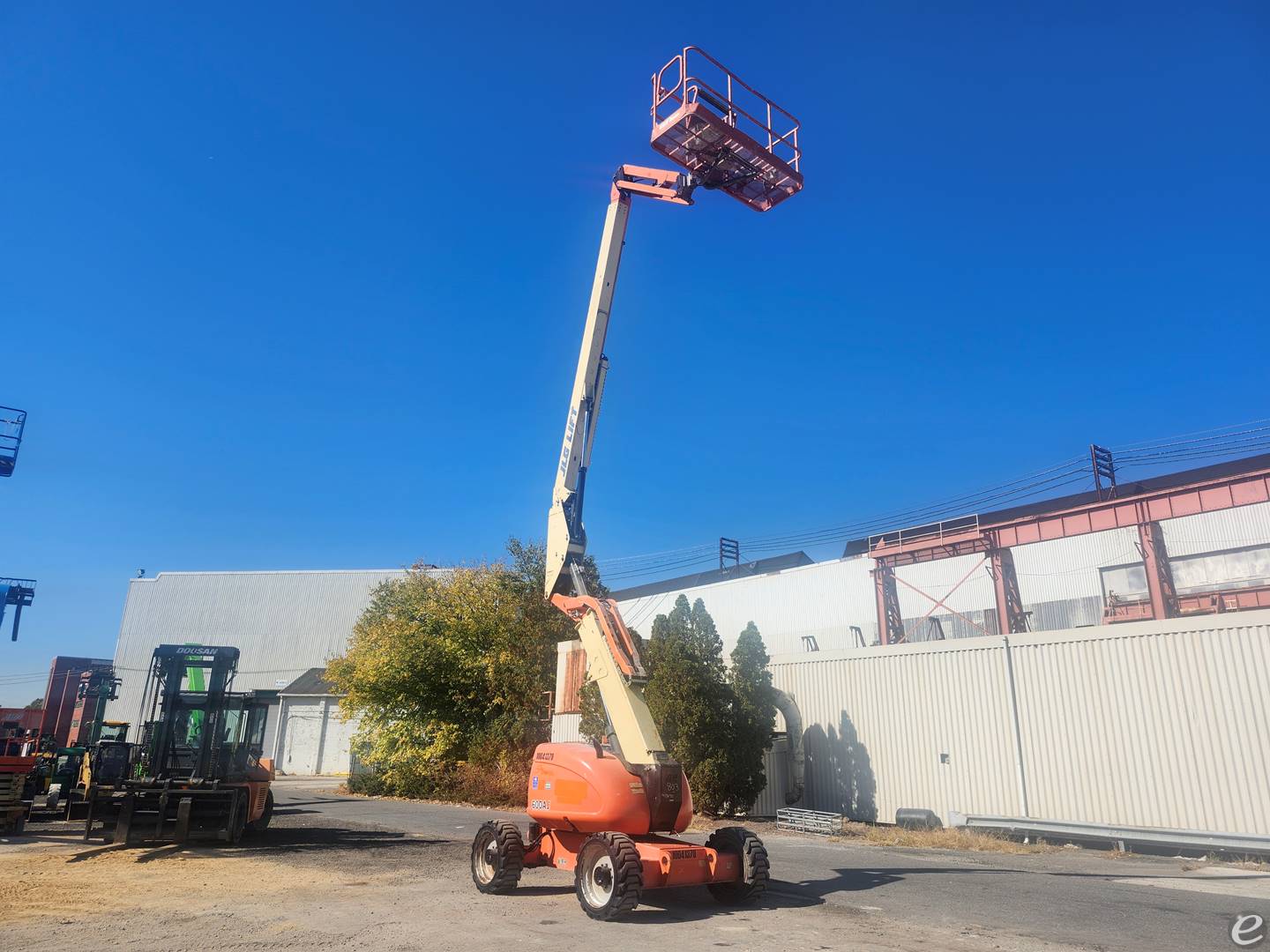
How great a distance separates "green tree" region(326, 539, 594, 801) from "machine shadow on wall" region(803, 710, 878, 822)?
10109 mm

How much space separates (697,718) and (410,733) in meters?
13.5

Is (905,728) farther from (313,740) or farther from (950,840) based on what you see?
(313,740)

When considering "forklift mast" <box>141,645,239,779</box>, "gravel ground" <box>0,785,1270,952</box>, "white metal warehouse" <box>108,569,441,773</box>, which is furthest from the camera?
"white metal warehouse" <box>108,569,441,773</box>

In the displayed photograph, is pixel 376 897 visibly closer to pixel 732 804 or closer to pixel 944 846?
pixel 944 846

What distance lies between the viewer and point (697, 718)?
70.6 feet

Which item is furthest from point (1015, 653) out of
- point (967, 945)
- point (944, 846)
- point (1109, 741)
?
point (967, 945)

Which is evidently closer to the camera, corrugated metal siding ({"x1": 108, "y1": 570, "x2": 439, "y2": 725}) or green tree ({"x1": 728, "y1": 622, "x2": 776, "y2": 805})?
green tree ({"x1": 728, "y1": 622, "x2": 776, "y2": 805})

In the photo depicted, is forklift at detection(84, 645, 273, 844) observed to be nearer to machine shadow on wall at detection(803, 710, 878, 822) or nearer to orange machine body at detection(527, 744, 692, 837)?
orange machine body at detection(527, 744, 692, 837)

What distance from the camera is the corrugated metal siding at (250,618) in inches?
2367

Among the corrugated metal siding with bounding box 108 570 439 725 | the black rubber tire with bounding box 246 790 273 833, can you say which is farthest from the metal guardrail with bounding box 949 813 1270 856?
the corrugated metal siding with bounding box 108 570 439 725

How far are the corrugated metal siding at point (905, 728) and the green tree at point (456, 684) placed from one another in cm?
971

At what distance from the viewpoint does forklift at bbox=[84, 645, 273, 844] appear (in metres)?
14.7

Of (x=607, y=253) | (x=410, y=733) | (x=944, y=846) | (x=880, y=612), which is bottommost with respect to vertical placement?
(x=944, y=846)

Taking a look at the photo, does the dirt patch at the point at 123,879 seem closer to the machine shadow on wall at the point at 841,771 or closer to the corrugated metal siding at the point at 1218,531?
the machine shadow on wall at the point at 841,771
